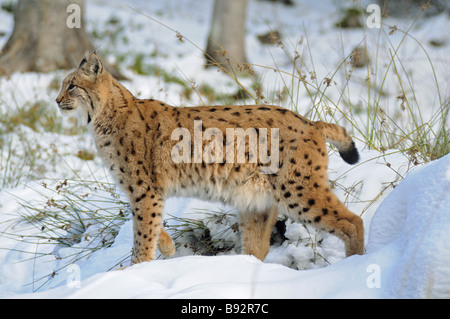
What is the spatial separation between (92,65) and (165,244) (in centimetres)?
140

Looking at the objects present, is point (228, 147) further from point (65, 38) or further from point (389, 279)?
point (65, 38)

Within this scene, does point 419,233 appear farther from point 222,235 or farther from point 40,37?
point 40,37

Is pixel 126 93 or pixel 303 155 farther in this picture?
pixel 126 93

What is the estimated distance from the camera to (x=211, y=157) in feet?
12.8

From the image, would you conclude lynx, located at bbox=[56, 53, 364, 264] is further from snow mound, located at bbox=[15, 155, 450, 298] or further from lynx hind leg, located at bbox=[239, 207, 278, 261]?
snow mound, located at bbox=[15, 155, 450, 298]

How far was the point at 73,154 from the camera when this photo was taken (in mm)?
6543

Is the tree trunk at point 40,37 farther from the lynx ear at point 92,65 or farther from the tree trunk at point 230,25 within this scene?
the lynx ear at point 92,65

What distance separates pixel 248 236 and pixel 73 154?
320cm

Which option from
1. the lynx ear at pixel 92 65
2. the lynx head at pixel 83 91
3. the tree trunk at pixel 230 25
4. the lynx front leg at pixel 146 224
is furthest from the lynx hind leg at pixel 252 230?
the tree trunk at pixel 230 25

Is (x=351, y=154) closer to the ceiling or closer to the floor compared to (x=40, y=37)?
closer to the floor

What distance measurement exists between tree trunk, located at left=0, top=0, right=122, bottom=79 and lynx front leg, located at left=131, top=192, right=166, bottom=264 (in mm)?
5959

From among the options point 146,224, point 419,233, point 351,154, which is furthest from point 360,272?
point 146,224

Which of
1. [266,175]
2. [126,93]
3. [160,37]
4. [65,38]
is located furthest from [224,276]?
[160,37]

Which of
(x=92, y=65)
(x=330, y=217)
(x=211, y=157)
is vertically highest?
(x=92, y=65)
